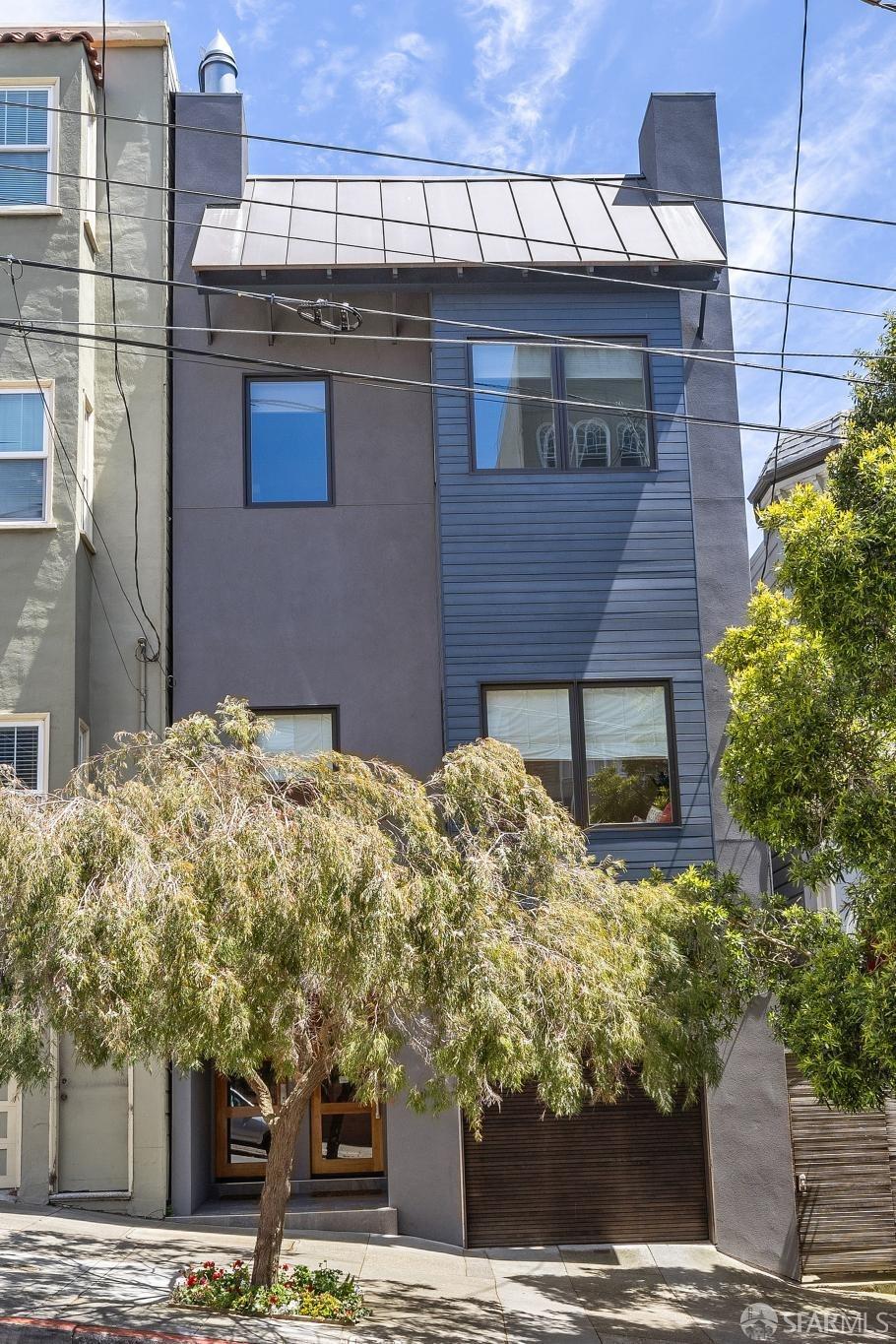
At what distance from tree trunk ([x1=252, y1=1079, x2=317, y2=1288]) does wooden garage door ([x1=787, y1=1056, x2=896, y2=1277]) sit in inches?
234

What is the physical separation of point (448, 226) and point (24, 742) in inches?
296

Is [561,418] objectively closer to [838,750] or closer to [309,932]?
[838,750]

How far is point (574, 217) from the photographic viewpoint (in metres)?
15.8

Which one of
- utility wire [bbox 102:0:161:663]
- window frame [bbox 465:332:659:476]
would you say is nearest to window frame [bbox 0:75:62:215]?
utility wire [bbox 102:0:161:663]

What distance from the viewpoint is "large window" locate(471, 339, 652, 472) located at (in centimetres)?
1505

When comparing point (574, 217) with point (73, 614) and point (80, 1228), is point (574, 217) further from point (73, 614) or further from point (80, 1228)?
point (80, 1228)

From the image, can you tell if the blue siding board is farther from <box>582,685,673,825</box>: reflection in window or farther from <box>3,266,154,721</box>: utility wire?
<box>3,266,154,721</box>: utility wire

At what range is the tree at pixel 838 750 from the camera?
29.0 ft

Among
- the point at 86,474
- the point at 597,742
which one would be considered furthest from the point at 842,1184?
the point at 86,474

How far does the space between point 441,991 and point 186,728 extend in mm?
2952

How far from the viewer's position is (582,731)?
565 inches

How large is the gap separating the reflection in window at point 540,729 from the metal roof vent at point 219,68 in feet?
28.0

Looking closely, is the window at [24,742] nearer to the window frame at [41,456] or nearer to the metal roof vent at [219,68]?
the window frame at [41,456]

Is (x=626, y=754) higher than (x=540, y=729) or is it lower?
lower
